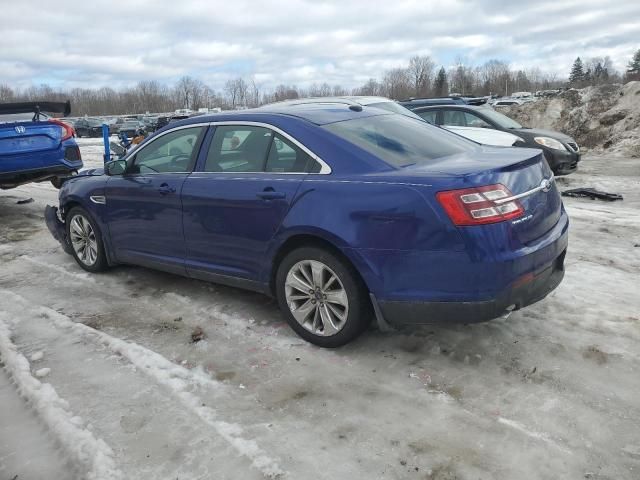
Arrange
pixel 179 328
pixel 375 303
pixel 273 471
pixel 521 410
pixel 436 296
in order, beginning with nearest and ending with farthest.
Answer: pixel 273 471 → pixel 521 410 → pixel 436 296 → pixel 375 303 → pixel 179 328

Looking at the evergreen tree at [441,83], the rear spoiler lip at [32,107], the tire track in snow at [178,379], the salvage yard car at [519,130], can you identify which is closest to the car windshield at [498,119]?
the salvage yard car at [519,130]

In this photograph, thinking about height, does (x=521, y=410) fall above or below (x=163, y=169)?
below

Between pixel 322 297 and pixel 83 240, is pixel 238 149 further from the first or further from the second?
pixel 83 240

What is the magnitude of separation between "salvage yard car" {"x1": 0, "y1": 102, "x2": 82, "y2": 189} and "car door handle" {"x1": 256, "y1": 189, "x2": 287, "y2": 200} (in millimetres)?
5670

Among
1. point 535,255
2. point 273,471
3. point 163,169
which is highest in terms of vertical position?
point 163,169

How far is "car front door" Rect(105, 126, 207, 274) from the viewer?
455cm

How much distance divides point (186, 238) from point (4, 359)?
5.04 ft

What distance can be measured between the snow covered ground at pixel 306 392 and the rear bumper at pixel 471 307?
0.37 m

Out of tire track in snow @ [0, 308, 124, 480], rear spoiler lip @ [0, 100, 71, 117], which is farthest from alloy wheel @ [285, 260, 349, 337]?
rear spoiler lip @ [0, 100, 71, 117]

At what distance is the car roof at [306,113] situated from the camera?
157 inches

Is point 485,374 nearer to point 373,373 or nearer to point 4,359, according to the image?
point 373,373

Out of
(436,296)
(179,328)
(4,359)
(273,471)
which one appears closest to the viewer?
(273,471)

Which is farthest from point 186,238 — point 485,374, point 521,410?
point 521,410

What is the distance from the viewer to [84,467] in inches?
105
